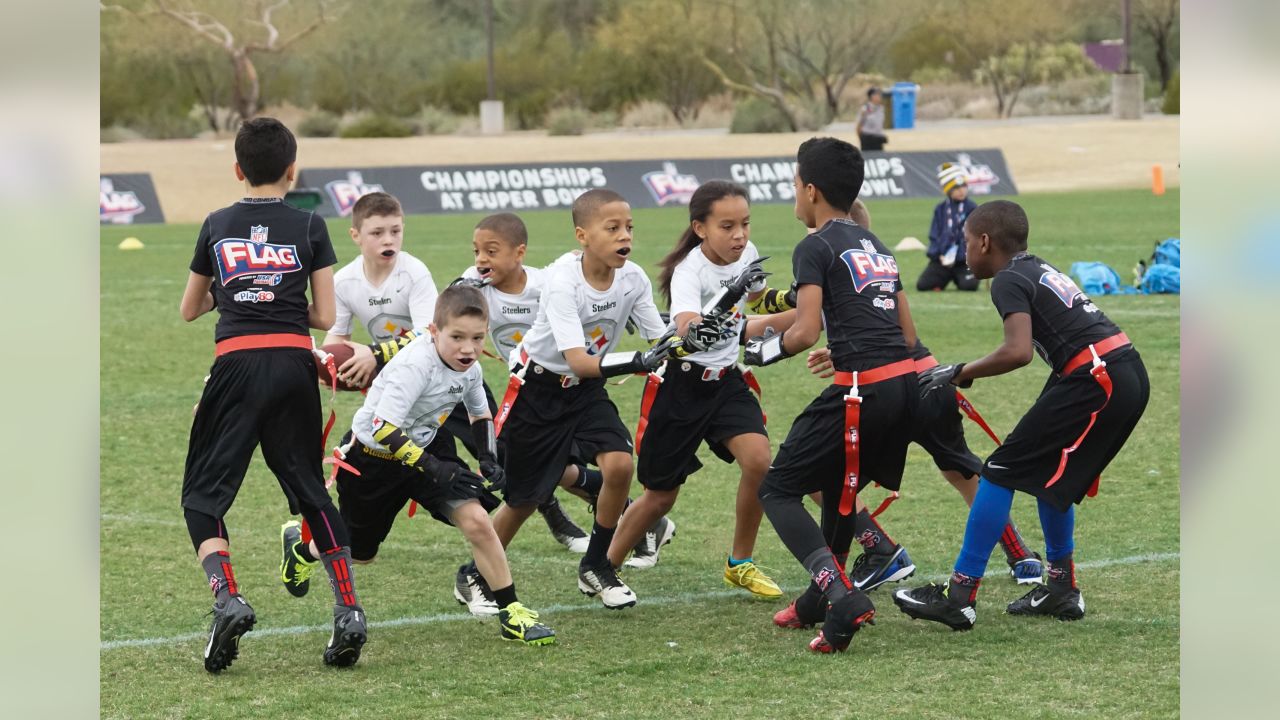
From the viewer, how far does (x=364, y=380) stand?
589 centimetres

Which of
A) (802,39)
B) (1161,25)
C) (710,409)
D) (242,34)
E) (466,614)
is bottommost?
(466,614)

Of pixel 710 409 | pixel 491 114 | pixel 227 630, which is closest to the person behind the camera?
pixel 227 630

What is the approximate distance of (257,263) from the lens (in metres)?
5.04

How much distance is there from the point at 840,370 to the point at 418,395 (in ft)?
5.03

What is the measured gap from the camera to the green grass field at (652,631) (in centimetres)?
458

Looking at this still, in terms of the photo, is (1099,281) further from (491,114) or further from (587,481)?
(491,114)

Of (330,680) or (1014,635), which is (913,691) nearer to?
(1014,635)

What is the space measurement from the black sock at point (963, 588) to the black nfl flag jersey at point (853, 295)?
0.83 meters

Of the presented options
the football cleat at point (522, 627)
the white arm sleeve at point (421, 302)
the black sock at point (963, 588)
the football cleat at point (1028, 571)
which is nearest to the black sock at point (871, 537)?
the football cleat at point (1028, 571)

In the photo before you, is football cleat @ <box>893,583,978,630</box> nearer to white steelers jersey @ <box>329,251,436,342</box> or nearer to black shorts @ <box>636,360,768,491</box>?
black shorts @ <box>636,360,768,491</box>

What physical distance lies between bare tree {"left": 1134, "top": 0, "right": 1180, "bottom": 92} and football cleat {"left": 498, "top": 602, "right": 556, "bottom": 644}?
6110 centimetres

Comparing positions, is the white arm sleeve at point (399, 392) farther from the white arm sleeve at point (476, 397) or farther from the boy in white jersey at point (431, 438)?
the white arm sleeve at point (476, 397)

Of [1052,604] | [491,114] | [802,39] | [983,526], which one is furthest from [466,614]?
[802,39]

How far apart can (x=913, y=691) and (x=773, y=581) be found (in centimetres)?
172
